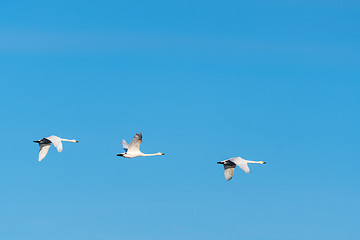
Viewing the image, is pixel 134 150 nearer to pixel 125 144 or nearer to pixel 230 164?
pixel 125 144

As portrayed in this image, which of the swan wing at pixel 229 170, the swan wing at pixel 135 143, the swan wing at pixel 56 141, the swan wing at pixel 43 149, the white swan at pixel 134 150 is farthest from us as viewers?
the swan wing at pixel 43 149

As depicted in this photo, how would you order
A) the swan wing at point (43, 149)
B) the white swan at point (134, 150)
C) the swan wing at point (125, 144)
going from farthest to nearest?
the swan wing at point (125, 144) < the swan wing at point (43, 149) < the white swan at point (134, 150)

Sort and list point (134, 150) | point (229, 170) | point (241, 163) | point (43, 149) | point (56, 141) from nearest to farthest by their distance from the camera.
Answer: point (241, 163) < point (229, 170) < point (56, 141) < point (134, 150) < point (43, 149)

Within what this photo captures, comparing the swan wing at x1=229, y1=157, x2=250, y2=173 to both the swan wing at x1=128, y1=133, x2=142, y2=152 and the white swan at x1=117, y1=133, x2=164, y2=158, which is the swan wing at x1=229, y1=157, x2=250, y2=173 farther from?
the white swan at x1=117, y1=133, x2=164, y2=158

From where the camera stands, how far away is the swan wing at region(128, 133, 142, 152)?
116 meters

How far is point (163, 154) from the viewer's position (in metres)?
127

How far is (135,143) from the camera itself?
118000mm

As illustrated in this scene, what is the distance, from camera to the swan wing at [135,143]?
116 metres

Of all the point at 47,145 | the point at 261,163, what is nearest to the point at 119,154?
the point at 47,145

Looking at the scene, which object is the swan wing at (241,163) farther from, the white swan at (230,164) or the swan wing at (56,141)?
the swan wing at (56,141)

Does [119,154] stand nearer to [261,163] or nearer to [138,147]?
[138,147]

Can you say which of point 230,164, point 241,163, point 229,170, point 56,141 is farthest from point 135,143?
point 241,163

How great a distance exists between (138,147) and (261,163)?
21.3 metres

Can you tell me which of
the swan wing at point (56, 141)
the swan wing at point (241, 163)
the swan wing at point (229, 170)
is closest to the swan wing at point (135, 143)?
the swan wing at point (56, 141)
